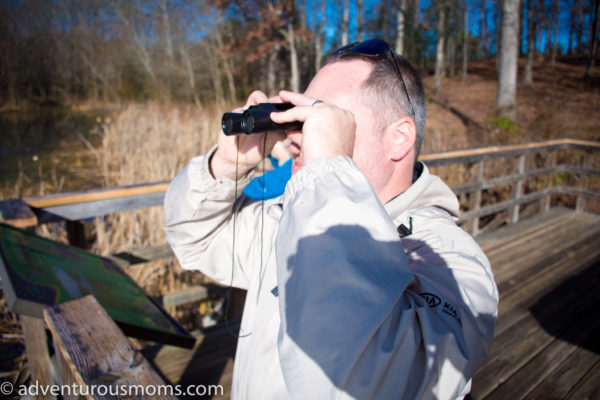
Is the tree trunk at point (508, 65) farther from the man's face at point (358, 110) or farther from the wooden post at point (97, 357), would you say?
the wooden post at point (97, 357)

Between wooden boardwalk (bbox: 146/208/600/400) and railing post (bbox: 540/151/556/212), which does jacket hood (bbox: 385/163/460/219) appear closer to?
wooden boardwalk (bbox: 146/208/600/400)

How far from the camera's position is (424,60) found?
35.3 meters

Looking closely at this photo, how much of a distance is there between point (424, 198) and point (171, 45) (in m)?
21.6

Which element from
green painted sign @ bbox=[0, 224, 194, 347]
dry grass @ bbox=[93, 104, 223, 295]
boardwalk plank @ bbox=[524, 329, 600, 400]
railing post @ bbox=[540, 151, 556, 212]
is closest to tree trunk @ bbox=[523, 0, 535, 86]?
railing post @ bbox=[540, 151, 556, 212]

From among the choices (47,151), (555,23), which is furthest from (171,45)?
(555,23)

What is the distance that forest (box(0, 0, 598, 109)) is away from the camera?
12789 mm

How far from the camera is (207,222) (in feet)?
4.09

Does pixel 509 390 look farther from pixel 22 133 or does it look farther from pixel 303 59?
pixel 303 59

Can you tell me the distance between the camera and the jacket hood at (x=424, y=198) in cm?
104

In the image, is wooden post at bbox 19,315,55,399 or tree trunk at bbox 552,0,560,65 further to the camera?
tree trunk at bbox 552,0,560,65

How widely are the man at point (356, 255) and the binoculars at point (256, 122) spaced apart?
39mm

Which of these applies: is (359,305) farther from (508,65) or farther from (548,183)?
(508,65)

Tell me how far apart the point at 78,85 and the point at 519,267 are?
693 inches

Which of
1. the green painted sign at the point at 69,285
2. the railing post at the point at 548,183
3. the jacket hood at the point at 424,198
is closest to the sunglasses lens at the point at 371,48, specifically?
the jacket hood at the point at 424,198
